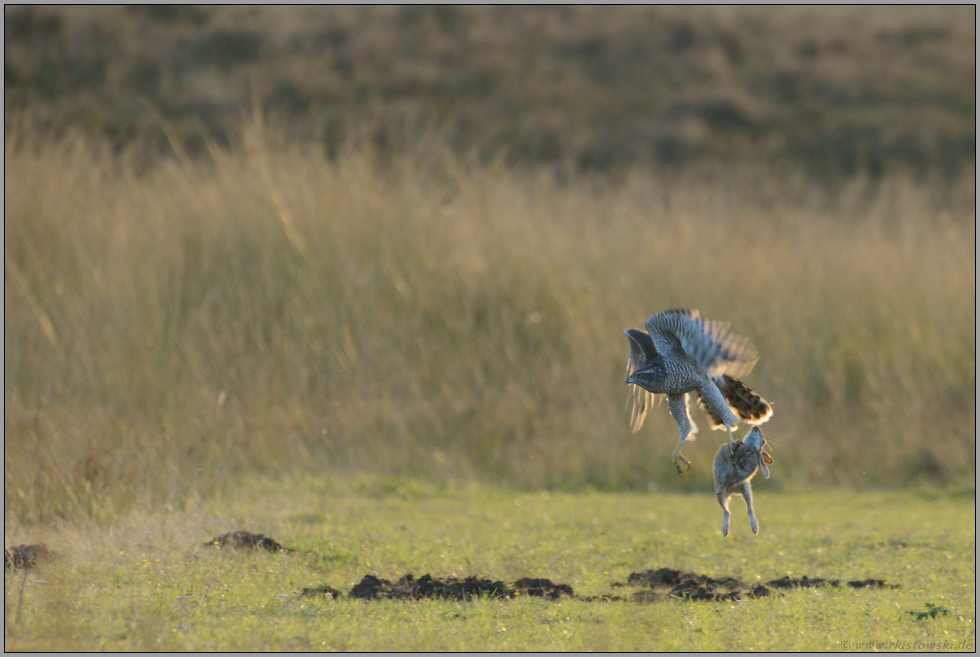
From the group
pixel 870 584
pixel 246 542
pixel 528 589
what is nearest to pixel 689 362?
pixel 528 589

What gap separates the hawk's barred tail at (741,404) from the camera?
231 inches

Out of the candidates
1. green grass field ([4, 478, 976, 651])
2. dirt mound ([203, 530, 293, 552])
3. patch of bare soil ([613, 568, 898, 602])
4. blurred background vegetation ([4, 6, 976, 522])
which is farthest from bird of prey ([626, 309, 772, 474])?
blurred background vegetation ([4, 6, 976, 522])

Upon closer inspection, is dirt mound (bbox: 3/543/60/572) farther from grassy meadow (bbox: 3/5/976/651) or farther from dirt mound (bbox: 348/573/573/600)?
dirt mound (bbox: 348/573/573/600)

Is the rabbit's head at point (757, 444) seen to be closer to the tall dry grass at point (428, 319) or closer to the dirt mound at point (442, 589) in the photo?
the dirt mound at point (442, 589)

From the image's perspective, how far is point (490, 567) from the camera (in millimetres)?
7723

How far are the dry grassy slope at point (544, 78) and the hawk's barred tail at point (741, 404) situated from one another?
20.1m

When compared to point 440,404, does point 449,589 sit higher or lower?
lower

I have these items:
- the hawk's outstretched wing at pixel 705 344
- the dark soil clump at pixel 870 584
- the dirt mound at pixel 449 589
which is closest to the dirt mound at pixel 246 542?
the dirt mound at pixel 449 589

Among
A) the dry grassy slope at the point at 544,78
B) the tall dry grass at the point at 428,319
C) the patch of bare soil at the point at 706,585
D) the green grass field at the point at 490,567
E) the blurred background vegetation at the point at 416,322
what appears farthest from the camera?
the dry grassy slope at the point at 544,78

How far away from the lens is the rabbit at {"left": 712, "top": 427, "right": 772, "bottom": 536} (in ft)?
18.9

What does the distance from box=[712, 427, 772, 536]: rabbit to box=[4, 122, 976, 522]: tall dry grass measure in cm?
529

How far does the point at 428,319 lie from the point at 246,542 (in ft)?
19.5

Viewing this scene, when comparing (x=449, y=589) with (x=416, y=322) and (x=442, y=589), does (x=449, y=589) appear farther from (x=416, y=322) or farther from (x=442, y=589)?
(x=416, y=322)

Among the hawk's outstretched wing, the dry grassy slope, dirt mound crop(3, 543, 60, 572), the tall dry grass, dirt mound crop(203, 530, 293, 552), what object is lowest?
dirt mound crop(3, 543, 60, 572)
